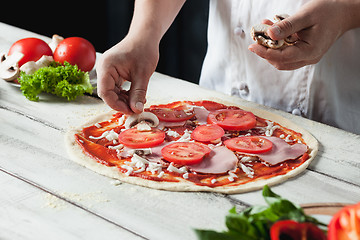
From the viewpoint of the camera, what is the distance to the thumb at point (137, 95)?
186cm

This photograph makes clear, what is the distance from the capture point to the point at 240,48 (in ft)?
7.57

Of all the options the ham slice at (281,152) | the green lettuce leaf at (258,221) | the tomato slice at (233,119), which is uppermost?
the green lettuce leaf at (258,221)

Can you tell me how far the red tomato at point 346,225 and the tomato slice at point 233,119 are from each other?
968 millimetres

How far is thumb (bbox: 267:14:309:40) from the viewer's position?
168cm

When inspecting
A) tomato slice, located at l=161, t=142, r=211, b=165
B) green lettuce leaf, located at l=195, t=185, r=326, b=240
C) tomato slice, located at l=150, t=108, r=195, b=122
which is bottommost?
tomato slice, located at l=161, t=142, r=211, b=165

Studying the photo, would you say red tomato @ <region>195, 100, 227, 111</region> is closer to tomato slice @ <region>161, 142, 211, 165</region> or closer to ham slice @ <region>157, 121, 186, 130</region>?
ham slice @ <region>157, 121, 186, 130</region>

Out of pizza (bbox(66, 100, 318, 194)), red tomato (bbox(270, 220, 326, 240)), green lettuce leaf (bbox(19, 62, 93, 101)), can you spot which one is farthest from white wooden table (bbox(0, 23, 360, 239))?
red tomato (bbox(270, 220, 326, 240))

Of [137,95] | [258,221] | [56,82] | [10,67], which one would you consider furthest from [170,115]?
[258,221]

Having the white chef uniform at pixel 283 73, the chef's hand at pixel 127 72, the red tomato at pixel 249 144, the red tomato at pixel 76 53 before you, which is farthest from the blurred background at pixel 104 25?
the red tomato at pixel 249 144

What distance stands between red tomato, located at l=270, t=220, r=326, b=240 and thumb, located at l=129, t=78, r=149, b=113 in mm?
1022

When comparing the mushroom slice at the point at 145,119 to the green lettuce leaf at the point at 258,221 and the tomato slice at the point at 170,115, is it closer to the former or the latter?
the tomato slice at the point at 170,115

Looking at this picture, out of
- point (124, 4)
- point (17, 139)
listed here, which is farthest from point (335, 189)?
point (124, 4)

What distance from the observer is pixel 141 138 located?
1.76 m

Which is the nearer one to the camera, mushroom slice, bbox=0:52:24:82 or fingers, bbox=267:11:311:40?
fingers, bbox=267:11:311:40
